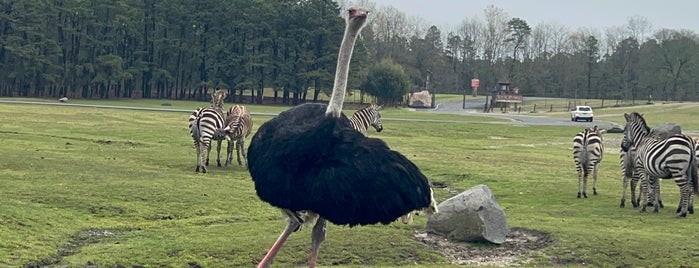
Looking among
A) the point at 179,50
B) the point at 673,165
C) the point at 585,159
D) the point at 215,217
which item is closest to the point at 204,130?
the point at 215,217

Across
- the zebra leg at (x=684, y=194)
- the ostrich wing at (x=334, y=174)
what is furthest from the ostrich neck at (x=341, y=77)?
the zebra leg at (x=684, y=194)

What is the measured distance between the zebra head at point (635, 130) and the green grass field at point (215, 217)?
1.54 metres

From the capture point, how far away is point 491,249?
12.1m

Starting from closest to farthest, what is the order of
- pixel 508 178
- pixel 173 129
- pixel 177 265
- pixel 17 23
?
pixel 177 265, pixel 508 178, pixel 173 129, pixel 17 23

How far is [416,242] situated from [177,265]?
3701 millimetres

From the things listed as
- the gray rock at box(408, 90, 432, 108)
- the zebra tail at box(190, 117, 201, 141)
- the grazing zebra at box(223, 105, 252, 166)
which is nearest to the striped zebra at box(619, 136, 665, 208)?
the grazing zebra at box(223, 105, 252, 166)

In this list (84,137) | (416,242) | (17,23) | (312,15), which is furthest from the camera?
(312,15)

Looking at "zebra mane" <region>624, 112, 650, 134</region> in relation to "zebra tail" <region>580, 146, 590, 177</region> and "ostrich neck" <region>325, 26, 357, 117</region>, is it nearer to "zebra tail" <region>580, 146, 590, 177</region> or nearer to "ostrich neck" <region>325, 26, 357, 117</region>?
"zebra tail" <region>580, 146, 590, 177</region>

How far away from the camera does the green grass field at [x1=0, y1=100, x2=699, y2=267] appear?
1094 cm

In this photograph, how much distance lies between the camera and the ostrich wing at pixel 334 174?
6.66m

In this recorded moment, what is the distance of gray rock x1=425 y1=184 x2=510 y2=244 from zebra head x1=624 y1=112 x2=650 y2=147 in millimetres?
6542

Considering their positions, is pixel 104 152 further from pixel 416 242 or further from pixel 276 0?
pixel 276 0

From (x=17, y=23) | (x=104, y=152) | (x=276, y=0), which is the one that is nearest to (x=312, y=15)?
(x=276, y=0)

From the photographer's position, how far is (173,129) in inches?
1491
